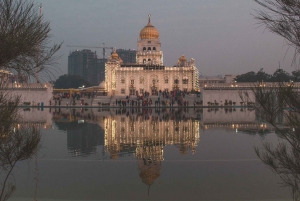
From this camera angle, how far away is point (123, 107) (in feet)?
153

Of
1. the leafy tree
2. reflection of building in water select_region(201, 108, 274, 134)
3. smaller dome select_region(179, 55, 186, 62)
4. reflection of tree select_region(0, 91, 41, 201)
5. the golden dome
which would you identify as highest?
the golden dome

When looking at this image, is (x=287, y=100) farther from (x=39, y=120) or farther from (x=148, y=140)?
(x=39, y=120)

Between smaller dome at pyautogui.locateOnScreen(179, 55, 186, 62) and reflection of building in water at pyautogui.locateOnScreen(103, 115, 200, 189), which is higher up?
smaller dome at pyautogui.locateOnScreen(179, 55, 186, 62)

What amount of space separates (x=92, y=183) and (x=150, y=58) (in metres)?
66.2

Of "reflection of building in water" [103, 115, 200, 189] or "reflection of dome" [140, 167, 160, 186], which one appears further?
"reflection of building in water" [103, 115, 200, 189]

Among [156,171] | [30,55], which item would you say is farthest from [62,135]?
[30,55]

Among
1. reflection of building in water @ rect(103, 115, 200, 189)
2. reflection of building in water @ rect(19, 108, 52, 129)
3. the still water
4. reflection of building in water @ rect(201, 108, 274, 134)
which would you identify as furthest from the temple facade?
the still water

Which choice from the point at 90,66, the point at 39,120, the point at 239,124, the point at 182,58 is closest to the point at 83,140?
the point at 39,120

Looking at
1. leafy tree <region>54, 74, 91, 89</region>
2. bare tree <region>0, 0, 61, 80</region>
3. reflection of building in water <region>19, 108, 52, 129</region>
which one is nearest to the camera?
bare tree <region>0, 0, 61, 80</region>

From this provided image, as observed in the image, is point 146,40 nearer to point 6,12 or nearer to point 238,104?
point 238,104

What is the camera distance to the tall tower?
7331 cm

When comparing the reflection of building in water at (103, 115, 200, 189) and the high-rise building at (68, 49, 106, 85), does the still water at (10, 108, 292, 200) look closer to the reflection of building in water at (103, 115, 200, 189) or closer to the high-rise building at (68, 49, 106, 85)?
the reflection of building in water at (103, 115, 200, 189)

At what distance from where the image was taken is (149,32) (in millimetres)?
73062

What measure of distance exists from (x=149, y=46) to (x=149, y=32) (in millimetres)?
2834
